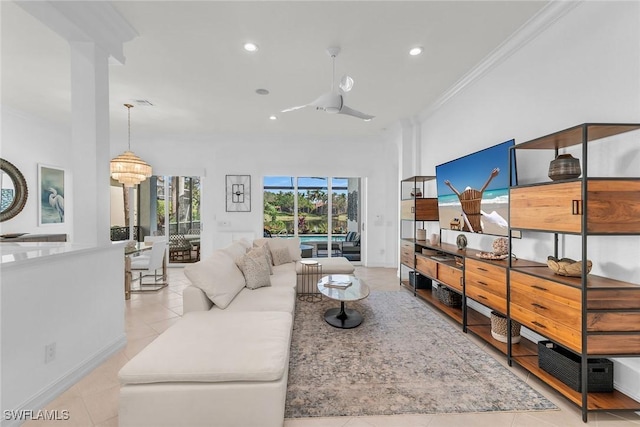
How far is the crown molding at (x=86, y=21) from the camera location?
7.21ft

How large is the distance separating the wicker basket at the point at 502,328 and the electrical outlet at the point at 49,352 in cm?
369

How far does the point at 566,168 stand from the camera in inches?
83.7

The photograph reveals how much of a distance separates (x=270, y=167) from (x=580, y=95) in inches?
218

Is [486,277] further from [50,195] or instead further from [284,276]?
[50,195]

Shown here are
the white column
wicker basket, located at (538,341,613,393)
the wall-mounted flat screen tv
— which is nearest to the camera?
wicker basket, located at (538,341,613,393)

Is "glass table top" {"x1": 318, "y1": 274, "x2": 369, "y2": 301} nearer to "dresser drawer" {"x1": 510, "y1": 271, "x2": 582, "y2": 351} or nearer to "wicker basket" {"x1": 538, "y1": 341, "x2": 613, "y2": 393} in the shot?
"dresser drawer" {"x1": 510, "y1": 271, "x2": 582, "y2": 351}

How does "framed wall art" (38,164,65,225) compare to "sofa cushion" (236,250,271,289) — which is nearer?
"sofa cushion" (236,250,271,289)

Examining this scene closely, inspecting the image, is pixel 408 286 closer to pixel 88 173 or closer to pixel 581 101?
pixel 581 101

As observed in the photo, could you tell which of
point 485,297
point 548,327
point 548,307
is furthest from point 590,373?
point 485,297

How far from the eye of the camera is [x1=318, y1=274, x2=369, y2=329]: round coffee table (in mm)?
3166

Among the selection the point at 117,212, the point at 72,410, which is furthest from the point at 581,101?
the point at 117,212

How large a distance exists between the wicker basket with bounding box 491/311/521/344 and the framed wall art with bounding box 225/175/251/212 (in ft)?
17.7

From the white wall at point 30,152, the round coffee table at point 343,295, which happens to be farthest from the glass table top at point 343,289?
the white wall at point 30,152

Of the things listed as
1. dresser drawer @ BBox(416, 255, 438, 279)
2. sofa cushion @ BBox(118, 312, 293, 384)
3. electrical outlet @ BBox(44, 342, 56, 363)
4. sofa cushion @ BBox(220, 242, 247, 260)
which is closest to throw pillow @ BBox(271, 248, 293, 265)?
sofa cushion @ BBox(220, 242, 247, 260)
